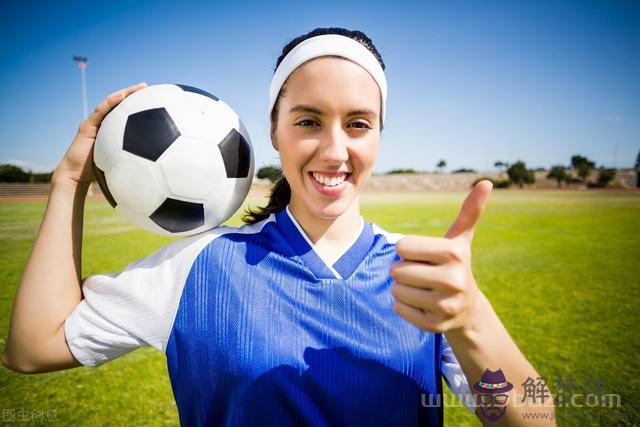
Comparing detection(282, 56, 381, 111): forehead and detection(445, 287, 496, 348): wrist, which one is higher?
detection(282, 56, 381, 111): forehead

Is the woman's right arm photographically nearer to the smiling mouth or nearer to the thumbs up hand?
the smiling mouth

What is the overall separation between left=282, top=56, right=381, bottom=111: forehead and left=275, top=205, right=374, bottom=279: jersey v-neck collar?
542mm

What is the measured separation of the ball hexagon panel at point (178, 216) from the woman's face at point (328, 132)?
0.44 metres

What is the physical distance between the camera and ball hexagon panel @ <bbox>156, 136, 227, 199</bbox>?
136 centimetres

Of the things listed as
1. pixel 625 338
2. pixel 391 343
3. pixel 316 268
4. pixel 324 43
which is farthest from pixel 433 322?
pixel 625 338

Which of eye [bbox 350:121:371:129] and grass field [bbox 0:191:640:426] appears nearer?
eye [bbox 350:121:371:129]

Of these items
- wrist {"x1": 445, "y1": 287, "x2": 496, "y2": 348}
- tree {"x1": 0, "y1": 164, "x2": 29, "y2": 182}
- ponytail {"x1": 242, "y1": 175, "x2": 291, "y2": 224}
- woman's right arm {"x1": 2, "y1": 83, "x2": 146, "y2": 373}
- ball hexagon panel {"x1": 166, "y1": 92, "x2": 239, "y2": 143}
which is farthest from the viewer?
tree {"x1": 0, "y1": 164, "x2": 29, "y2": 182}

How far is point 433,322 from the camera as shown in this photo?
880 mm

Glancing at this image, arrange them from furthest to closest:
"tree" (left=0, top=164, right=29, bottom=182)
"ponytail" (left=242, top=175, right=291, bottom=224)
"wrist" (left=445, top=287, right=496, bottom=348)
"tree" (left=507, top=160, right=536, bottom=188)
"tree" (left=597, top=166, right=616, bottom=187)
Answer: "tree" (left=507, top=160, right=536, bottom=188)
"tree" (left=597, top=166, right=616, bottom=187)
"tree" (left=0, top=164, right=29, bottom=182)
"ponytail" (left=242, top=175, right=291, bottom=224)
"wrist" (left=445, top=287, right=496, bottom=348)

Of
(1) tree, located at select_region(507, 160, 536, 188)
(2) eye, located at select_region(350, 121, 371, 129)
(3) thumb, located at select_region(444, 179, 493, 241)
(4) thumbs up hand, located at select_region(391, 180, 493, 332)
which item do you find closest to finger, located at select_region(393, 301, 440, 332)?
(4) thumbs up hand, located at select_region(391, 180, 493, 332)

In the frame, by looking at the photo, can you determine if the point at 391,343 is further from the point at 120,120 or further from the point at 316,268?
the point at 120,120

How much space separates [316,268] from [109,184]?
3.15 ft

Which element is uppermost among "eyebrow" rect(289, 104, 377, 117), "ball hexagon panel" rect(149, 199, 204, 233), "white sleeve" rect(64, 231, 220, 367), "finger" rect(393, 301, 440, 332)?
"eyebrow" rect(289, 104, 377, 117)

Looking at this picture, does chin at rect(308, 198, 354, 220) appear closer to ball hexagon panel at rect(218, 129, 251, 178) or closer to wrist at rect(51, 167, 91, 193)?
ball hexagon panel at rect(218, 129, 251, 178)
